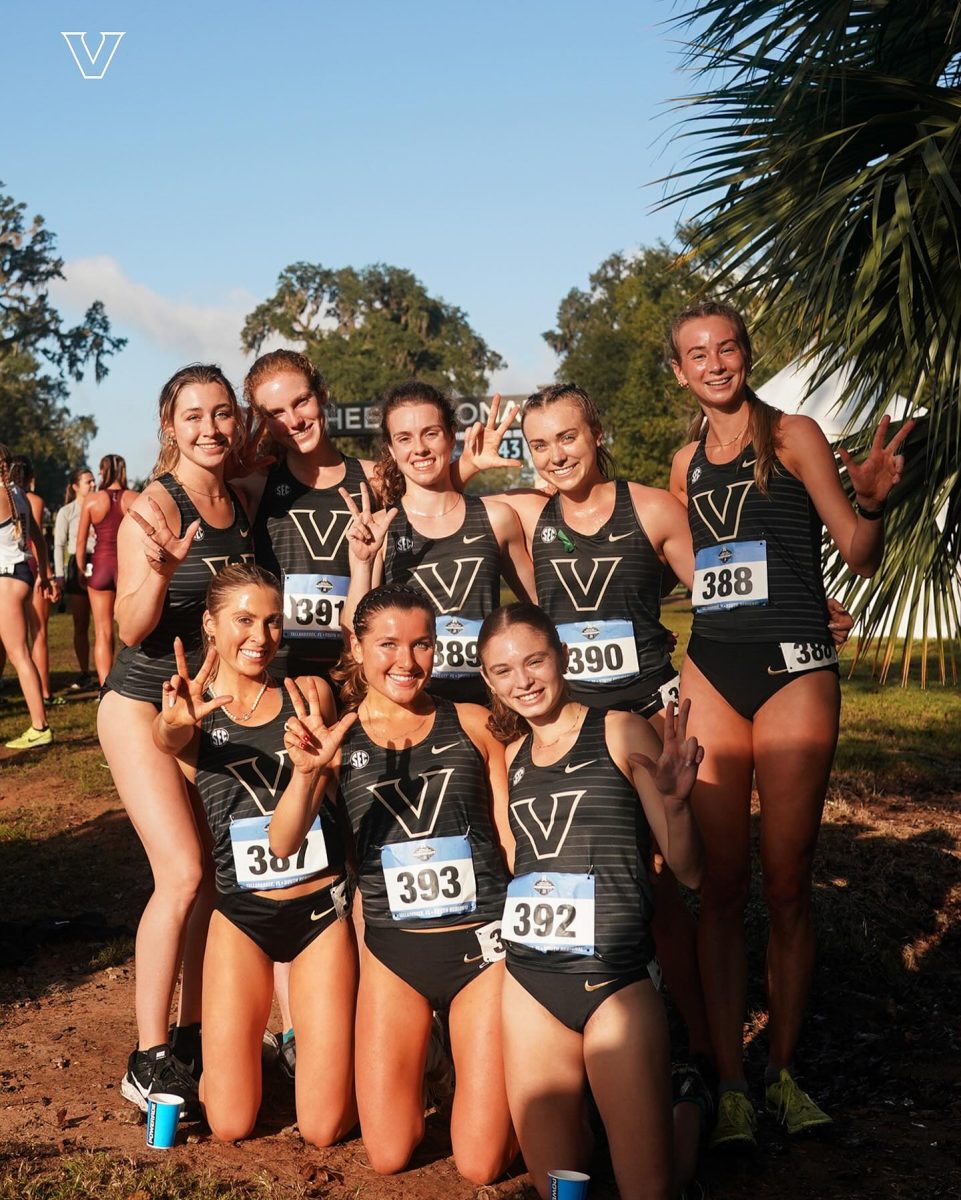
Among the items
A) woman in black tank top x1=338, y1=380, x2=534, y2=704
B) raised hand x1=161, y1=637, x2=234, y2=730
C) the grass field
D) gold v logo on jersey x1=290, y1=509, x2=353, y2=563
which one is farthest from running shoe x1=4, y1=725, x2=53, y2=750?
raised hand x1=161, y1=637, x2=234, y2=730

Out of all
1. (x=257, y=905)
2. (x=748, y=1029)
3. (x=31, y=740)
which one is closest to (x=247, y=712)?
(x=257, y=905)

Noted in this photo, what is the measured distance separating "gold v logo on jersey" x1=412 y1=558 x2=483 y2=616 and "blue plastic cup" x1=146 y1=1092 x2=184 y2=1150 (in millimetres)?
1543

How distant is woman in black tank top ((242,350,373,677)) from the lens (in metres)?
4.04

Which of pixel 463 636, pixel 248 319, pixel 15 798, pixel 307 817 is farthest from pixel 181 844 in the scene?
pixel 248 319

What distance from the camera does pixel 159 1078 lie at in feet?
12.0

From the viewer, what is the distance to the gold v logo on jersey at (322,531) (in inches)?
160

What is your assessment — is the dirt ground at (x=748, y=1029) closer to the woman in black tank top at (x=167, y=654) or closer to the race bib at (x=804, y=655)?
the woman in black tank top at (x=167, y=654)

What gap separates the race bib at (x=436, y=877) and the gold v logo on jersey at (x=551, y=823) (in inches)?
9.8

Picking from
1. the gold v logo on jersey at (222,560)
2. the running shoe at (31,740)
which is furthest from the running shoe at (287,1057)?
the running shoe at (31,740)

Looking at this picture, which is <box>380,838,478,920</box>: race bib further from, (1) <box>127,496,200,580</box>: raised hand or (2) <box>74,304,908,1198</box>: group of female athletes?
(1) <box>127,496,200,580</box>: raised hand

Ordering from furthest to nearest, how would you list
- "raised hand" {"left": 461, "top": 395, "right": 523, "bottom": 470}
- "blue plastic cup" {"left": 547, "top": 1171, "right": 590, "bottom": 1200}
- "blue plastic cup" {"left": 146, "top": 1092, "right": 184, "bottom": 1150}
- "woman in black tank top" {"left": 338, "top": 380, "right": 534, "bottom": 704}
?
"raised hand" {"left": 461, "top": 395, "right": 523, "bottom": 470} < "woman in black tank top" {"left": 338, "top": 380, "right": 534, "bottom": 704} < "blue plastic cup" {"left": 146, "top": 1092, "right": 184, "bottom": 1150} < "blue plastic cup" {"left": 547, "top": 1171, "right": 590, "bottom": 1200}

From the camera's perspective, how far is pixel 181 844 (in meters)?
3.72

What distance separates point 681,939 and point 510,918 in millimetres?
751

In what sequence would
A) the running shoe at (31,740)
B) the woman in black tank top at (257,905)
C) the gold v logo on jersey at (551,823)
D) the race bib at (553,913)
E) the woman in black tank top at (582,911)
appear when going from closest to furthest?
the woman in black tank top at (582,911) → the race bib at (553,913) → the gold v logo on jersey at (551,823) → the woman in black tank top at (257,905) → the running shoe at (31,740)
